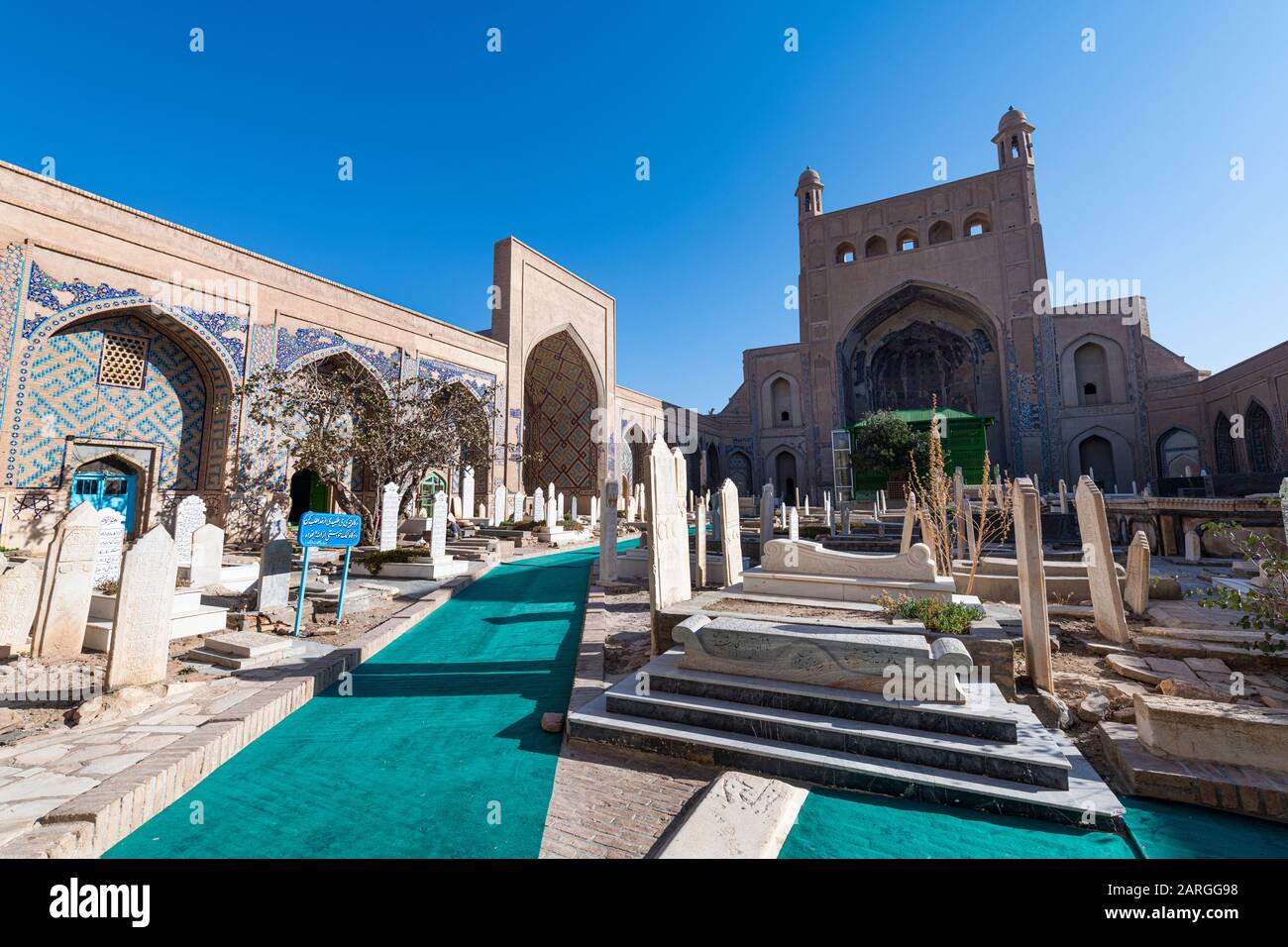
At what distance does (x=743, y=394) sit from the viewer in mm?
34156

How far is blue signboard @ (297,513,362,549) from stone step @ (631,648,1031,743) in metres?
4.06

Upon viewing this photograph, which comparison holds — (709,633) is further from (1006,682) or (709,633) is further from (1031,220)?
(1031,220)

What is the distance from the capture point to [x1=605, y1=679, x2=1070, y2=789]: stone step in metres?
2.72

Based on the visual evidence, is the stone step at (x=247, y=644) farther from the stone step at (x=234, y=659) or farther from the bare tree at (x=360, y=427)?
the bare tree at (x=360, y=427)

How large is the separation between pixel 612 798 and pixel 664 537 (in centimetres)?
305

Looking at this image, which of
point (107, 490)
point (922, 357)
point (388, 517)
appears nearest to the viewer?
point (388, 517)

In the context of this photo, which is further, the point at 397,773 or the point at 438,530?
the point at 438,530

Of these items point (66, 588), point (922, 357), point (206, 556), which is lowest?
point (66, 588)

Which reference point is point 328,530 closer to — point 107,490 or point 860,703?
point 860,703

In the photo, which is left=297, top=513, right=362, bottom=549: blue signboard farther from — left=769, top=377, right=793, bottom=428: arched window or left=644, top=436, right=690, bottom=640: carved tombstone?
left=769, top=377, right=793, bottom=428: arched window

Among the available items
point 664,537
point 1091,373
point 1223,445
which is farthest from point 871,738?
point 1091,373

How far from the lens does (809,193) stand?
3088cm
